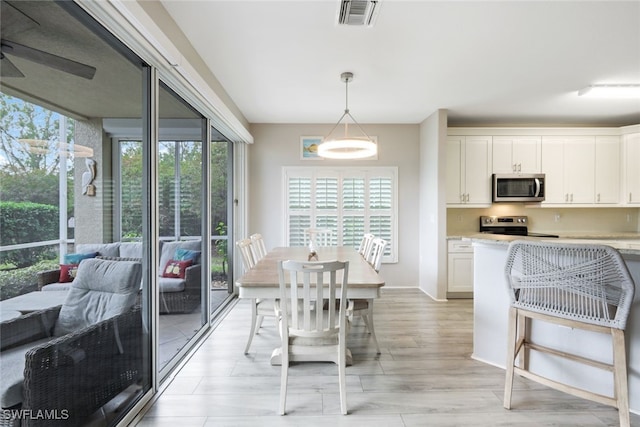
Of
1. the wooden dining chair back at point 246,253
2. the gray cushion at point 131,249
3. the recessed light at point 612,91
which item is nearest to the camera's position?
the gray cushion at point 131,249

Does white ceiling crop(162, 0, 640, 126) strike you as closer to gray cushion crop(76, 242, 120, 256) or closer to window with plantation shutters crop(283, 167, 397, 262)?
window with plantation shutters crop(283, 167, 397, 262)

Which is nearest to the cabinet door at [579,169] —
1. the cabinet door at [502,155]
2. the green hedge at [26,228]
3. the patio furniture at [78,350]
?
the cabinet door at [502,155]

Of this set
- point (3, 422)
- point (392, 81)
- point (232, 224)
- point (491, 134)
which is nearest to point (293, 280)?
point (3, 422)

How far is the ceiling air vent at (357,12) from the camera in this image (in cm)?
181

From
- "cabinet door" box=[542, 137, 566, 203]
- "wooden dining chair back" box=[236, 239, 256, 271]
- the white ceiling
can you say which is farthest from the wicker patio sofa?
"cabinet door" box=[542, 137, 566, 203]

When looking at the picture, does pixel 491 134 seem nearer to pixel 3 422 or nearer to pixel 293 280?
pixel 293 280

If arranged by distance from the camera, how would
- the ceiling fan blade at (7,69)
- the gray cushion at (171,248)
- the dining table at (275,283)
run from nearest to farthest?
the ceiling fan blade at (7,69)
the dining table at (275,283)
the gray cushion at (171,248)

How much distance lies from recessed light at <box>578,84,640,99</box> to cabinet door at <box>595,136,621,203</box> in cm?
117

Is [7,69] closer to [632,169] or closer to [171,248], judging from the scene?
[171,248]

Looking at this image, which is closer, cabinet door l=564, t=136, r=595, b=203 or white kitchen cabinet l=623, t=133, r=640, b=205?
white kitchen cabinet l=623, t=133, r=640, b=205

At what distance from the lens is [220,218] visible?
3.84m

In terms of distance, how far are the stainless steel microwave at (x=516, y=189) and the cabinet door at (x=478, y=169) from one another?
5.0 inches

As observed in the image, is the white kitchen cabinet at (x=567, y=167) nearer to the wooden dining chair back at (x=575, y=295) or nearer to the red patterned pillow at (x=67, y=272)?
the wooden dining chair back at (x=575, y=295)

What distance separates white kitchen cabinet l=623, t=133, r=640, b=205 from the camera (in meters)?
4.23
